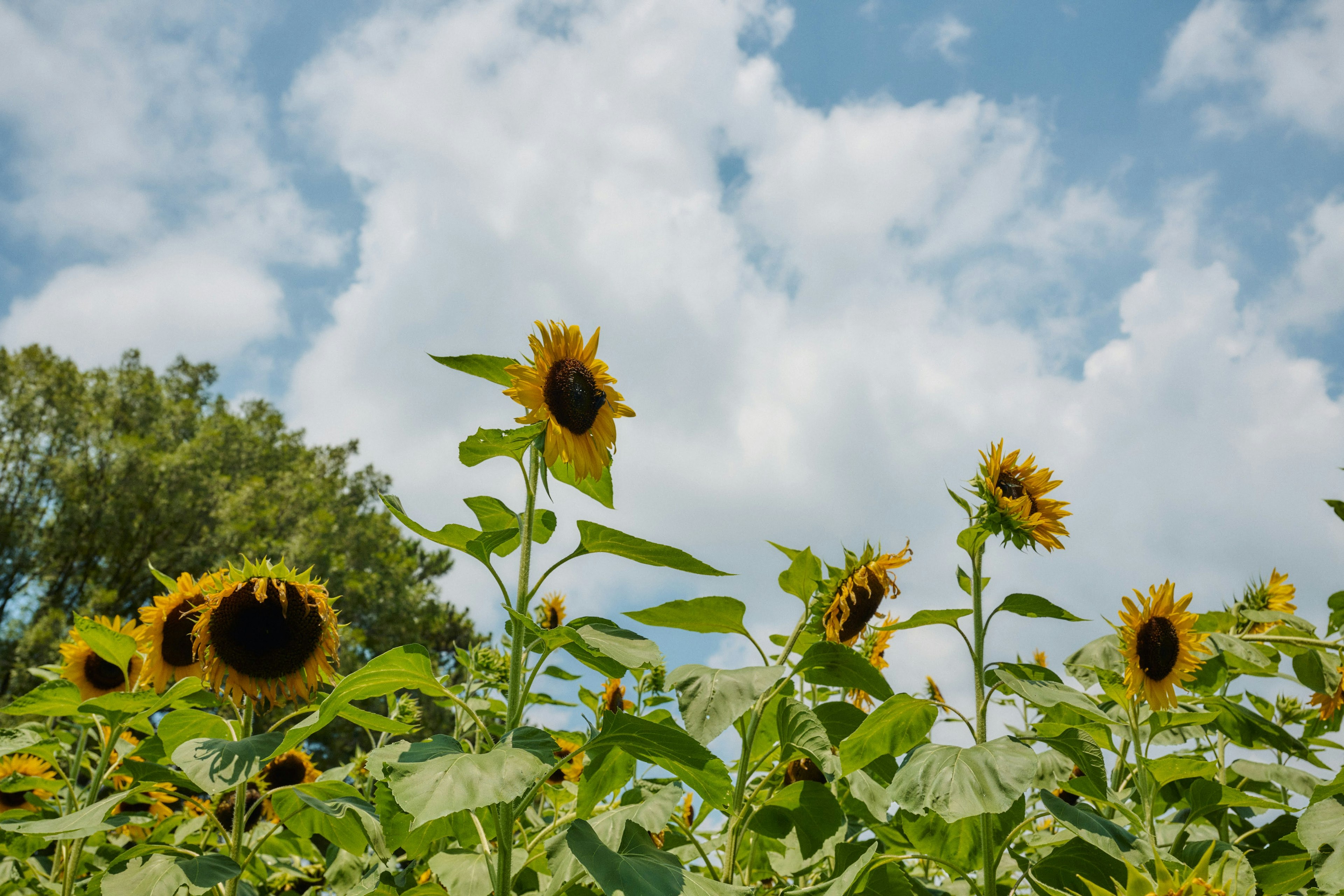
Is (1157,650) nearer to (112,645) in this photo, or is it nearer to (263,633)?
(263,633)

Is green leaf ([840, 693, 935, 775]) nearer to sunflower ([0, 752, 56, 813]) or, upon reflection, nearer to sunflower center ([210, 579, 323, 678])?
sunflower center ([210, 579, 323, 678])

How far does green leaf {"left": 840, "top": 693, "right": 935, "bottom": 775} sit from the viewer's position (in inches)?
62.0

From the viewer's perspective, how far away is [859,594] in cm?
191

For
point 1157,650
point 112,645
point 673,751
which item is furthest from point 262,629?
point 1157,650

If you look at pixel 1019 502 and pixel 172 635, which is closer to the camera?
pixel 1019 502

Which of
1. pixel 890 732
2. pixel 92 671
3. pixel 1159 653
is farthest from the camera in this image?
pixel 92 671

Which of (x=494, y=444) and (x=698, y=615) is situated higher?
(x=494, y=444)

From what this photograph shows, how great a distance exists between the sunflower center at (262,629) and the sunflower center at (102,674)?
1.18 m

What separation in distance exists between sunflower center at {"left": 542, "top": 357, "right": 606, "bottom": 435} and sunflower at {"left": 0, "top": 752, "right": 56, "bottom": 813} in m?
2.85

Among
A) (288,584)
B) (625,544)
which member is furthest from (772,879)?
(288,584)

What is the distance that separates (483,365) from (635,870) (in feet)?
3.14

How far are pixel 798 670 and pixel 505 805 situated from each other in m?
0.60

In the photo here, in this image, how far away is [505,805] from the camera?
1.47 meters

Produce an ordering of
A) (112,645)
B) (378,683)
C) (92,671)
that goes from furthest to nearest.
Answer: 1. (92,671)
2. (112,645)
3. (378,683)
